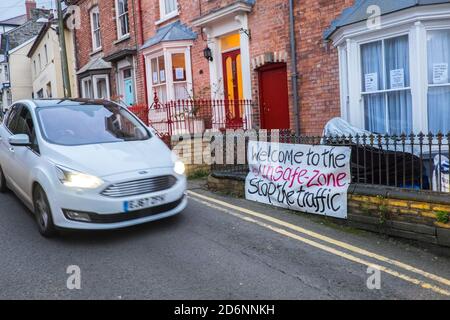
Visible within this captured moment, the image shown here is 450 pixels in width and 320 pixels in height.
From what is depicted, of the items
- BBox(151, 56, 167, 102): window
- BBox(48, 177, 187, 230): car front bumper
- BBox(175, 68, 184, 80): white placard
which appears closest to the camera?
BBox(48, 177, 187, 230): car front bumper

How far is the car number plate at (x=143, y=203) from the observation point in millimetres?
5012

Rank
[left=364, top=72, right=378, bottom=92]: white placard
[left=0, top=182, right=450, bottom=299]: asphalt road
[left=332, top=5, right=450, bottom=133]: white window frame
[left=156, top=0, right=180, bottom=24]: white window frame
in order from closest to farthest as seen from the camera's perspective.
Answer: [left=0, top=182, right=450, bottom=299]: asphalt road → [left=332, top=5, right=450, bottom=133]: white window frame → [left=364, top=72, right=378, bottom=92]: white placard → [left=156, top=0, right=180, bottom=24]: white window frame

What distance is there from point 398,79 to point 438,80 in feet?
2.17

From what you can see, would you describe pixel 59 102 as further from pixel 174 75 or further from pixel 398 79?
pixel 174 75

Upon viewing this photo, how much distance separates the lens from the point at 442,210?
4855 mm

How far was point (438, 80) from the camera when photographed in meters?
7.31

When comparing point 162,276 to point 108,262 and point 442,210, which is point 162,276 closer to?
point 108,262

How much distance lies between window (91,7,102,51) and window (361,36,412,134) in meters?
14.2

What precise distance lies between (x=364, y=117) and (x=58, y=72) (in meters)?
22.8

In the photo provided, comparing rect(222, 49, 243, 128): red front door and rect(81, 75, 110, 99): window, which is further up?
rect(81, 75, 110, 99): window

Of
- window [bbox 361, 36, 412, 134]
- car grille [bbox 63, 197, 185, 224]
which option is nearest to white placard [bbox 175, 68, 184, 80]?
window [bbox 361, 36, 412, 134]

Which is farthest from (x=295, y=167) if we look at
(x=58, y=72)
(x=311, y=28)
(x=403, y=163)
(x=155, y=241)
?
(x=58, y=72)

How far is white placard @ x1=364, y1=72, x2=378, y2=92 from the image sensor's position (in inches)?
319
